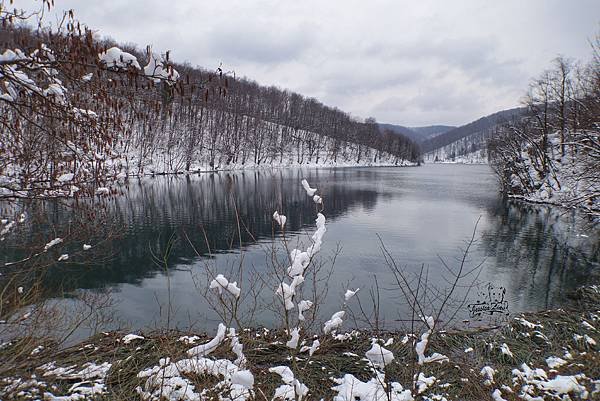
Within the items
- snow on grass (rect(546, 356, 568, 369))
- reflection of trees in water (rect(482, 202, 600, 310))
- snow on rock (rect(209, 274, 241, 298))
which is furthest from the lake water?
snow on grass (rect(546, 356, 568, 369))

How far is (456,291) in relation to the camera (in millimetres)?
12250

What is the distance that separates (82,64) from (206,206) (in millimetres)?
25188

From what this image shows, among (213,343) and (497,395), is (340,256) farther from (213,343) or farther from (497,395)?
(213,343)

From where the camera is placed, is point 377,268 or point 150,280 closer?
point 150,280

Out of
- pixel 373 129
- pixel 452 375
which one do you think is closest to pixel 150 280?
pixel 452 375

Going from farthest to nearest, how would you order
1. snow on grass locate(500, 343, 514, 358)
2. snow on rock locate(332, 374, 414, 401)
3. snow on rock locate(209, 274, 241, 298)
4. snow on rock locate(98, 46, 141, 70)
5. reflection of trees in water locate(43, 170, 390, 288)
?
1. reflection of trees in water locate(43, 170, 390, 288)
2. snow on grass locate(500, 343, 514, 358)
3. snow on rock locate(332, 374, 414, 401)
4. snow on rock locate(209, 274, 241, 298)
5. snow on rock locate(98, 46, 141, 70)

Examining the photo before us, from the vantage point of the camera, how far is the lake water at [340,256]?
10.6 m

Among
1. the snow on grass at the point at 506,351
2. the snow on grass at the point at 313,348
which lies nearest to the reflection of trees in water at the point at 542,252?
the snow on grass at the point at 506,351

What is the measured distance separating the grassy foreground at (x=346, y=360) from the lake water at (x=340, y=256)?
1.11 m

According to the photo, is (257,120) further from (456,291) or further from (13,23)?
A: (13,23)

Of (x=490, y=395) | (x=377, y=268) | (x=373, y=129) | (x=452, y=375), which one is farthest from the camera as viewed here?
(x=373, y=129)

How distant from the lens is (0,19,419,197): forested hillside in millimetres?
3031

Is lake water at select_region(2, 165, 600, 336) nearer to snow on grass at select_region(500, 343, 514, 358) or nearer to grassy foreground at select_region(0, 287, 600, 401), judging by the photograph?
grassy foreground at select_region(0, 287, 600, 401)

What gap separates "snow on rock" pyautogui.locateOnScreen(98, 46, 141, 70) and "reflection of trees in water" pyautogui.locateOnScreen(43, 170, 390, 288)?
3065 mm
